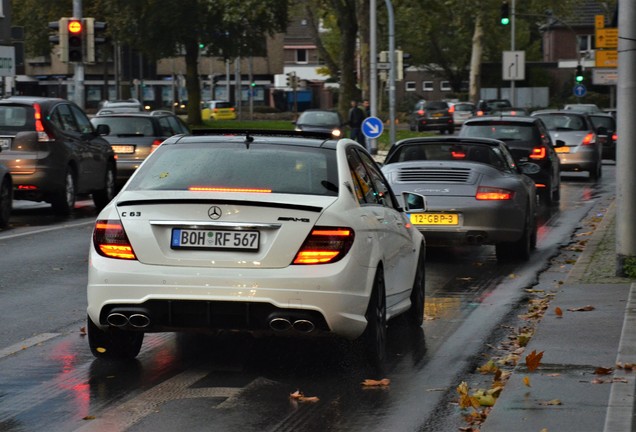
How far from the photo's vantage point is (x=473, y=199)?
601 inches

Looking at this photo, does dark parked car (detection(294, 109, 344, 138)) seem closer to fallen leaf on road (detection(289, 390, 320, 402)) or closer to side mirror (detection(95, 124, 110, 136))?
side mirror (detection(95, 124, 110, 136))

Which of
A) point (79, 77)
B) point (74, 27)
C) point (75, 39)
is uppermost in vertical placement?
point (74, 27)

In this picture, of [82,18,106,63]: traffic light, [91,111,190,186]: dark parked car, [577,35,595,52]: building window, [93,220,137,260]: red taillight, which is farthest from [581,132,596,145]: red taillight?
[577,35,595,52]: building window

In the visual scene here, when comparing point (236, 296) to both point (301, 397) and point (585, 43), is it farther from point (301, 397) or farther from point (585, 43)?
point (585, 43)

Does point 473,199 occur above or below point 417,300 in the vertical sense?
above

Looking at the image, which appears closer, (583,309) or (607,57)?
(583,309)

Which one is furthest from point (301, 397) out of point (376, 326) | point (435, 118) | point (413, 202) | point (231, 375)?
point (435, 118)

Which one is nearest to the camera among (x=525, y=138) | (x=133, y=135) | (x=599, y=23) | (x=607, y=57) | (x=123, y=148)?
(x=607, y=57)

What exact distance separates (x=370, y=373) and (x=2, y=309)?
399 centimetres

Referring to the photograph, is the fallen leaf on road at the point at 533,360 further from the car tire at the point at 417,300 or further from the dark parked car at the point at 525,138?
the dark parked car at the point at 525,138

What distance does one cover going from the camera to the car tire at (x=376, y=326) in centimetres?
847

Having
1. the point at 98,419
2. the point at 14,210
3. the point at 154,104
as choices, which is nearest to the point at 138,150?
the point at 14,210

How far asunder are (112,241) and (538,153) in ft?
58.0

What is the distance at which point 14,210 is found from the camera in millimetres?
23594
